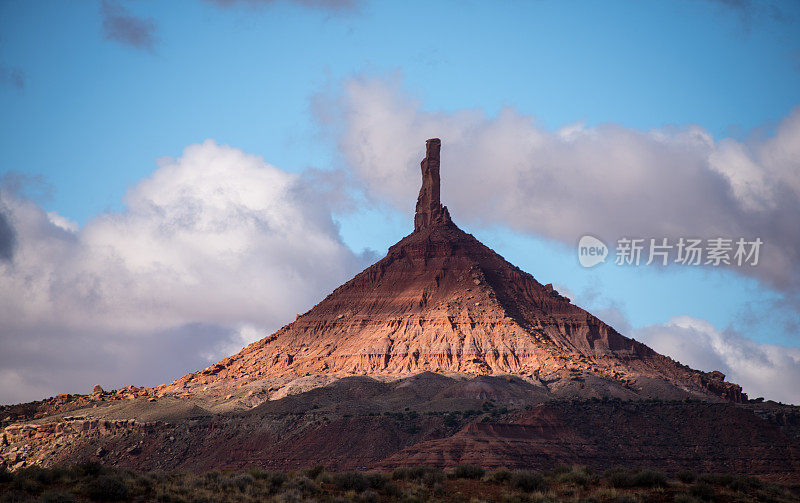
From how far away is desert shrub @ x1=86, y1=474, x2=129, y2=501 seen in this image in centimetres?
4219

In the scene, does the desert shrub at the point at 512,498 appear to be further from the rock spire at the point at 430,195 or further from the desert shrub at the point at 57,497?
the rock spire at the point at 430,195

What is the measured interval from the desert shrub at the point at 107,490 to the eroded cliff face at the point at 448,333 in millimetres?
89460

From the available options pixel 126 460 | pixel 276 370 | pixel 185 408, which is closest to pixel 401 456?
pixel 126 460

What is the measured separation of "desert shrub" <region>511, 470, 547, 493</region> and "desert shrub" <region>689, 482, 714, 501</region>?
6490mm

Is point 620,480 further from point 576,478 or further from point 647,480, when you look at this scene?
point 576,478

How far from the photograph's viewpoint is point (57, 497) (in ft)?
131

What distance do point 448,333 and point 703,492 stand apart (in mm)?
102708

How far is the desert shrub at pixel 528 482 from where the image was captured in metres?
48.2

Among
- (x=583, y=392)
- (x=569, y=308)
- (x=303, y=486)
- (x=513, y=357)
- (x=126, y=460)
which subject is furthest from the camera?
(x=569, y=308)

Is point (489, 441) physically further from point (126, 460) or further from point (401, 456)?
point (126, 460)

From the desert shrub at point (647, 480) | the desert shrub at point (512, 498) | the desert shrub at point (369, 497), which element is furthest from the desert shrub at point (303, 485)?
the desert shrub at point (647, 480)

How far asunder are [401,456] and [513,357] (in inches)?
2153

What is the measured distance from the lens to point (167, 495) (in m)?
42.4

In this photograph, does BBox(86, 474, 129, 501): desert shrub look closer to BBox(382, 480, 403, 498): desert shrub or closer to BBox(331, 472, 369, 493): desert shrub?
BBox(331, 472, 369, 493): desert shrub
